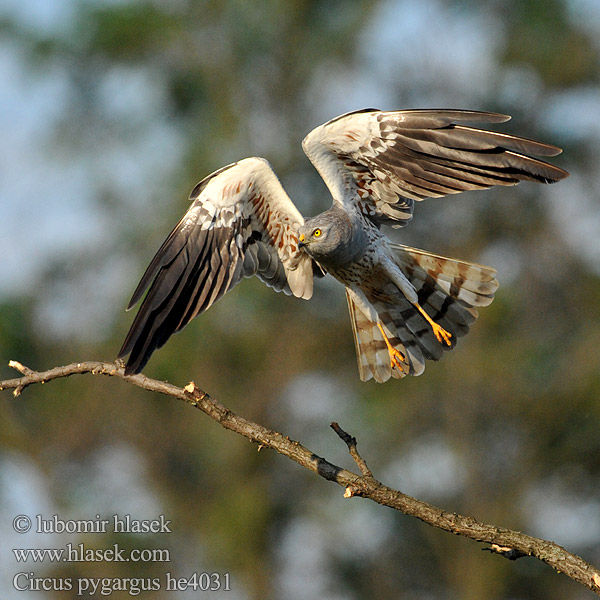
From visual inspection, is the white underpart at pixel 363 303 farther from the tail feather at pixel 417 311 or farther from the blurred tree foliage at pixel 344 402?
the blurred tree foliage at pixel 344 402

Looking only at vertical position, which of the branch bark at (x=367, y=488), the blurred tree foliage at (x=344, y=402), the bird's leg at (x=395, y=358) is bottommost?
the branch bark at (x=367, y=488)

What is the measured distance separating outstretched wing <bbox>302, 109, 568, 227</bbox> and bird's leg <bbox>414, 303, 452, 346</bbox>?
0.70m

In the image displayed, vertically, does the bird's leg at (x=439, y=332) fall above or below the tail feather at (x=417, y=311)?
below

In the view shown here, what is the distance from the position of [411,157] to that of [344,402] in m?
18.2

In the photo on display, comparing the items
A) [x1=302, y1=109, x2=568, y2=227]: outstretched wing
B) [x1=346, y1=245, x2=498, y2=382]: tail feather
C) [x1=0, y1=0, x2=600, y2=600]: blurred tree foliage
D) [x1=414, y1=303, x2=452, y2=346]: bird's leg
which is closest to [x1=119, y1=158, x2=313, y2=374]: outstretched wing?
[x1=302, y1=109, x2=568, y2=227]: outstretched wing

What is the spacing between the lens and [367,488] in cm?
488

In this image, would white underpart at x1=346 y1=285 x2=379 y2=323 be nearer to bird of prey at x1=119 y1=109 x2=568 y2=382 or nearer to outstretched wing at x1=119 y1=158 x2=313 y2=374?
bird of prey at x1=119 y1=109 x2=568 y2=382

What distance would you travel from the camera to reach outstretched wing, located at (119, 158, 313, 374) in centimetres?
653

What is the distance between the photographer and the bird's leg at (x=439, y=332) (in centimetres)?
728

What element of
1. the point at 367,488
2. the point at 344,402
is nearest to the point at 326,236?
the point at 367,488

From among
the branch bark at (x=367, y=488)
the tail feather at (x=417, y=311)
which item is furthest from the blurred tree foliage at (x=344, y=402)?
the branch bark at (x=367, y=488)

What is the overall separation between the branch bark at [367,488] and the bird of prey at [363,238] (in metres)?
0.64

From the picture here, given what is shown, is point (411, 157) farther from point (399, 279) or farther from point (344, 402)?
point (344, 402)

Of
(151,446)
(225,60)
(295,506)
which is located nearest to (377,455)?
(295,506)
